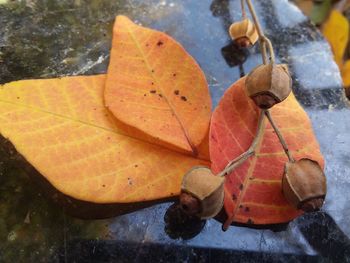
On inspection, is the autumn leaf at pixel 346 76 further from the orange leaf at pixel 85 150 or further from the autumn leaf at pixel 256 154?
the orange leaf at pixel 85 150

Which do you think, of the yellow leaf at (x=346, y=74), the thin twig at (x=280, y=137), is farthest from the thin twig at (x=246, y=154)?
the yellow leaf at (x=346, y=74)

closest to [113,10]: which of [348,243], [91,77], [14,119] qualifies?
[91,77]

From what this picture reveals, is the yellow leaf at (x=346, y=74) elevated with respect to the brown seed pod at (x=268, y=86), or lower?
lower

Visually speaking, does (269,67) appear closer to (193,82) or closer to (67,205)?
(193,82)

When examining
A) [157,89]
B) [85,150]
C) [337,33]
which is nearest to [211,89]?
[157,89]

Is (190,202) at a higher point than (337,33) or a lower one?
higher

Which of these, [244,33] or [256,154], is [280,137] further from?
[244,33]
